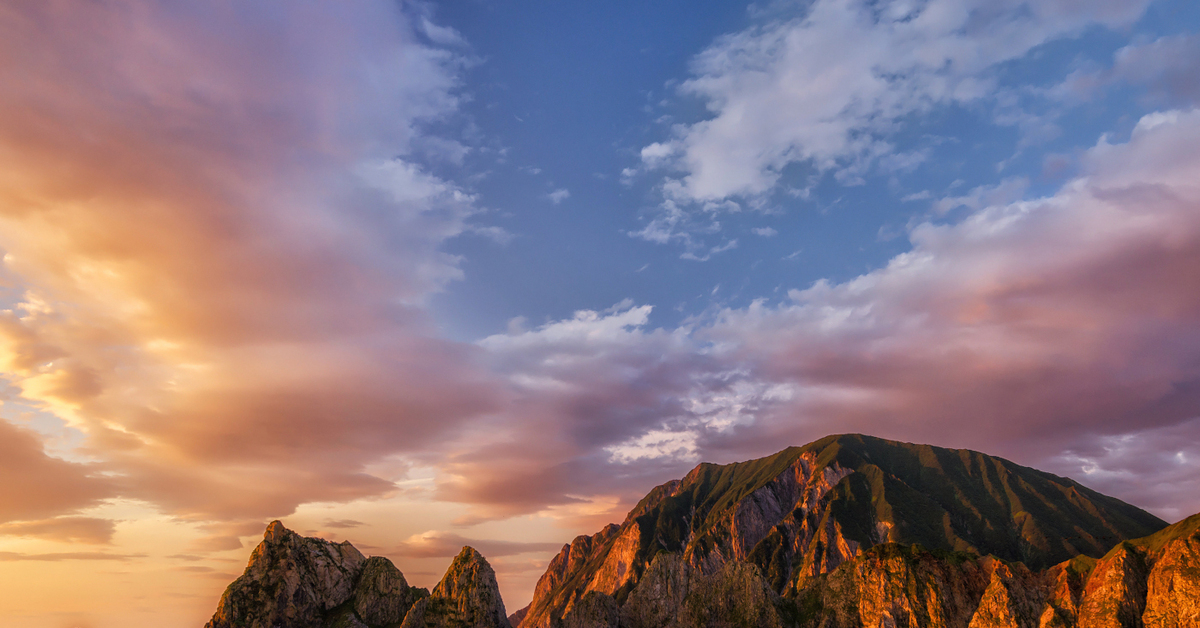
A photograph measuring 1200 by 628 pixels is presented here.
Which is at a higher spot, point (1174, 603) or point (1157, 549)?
point (1157, 549)

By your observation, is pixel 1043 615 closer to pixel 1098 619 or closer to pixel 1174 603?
pixel 1098 619

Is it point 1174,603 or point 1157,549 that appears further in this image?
point 1157,549

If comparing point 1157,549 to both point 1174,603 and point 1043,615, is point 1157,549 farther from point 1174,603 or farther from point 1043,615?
point 1043,615

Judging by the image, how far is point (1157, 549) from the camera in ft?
656

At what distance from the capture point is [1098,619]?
19125 cm

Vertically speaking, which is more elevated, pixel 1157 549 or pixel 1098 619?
pixel 1157 549

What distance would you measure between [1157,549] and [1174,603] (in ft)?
75.5

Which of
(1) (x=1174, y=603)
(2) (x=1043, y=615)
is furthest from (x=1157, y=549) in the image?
(2) (x=1043, y=615)

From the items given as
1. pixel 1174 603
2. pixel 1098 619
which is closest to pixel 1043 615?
pixel 1098 619

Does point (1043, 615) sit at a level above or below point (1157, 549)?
below

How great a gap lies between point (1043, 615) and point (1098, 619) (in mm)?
13228

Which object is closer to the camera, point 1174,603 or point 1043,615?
point 1174,603

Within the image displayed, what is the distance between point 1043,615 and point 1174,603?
1232 inches

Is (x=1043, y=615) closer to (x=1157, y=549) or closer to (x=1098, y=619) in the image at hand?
(x=1098, y=619)
